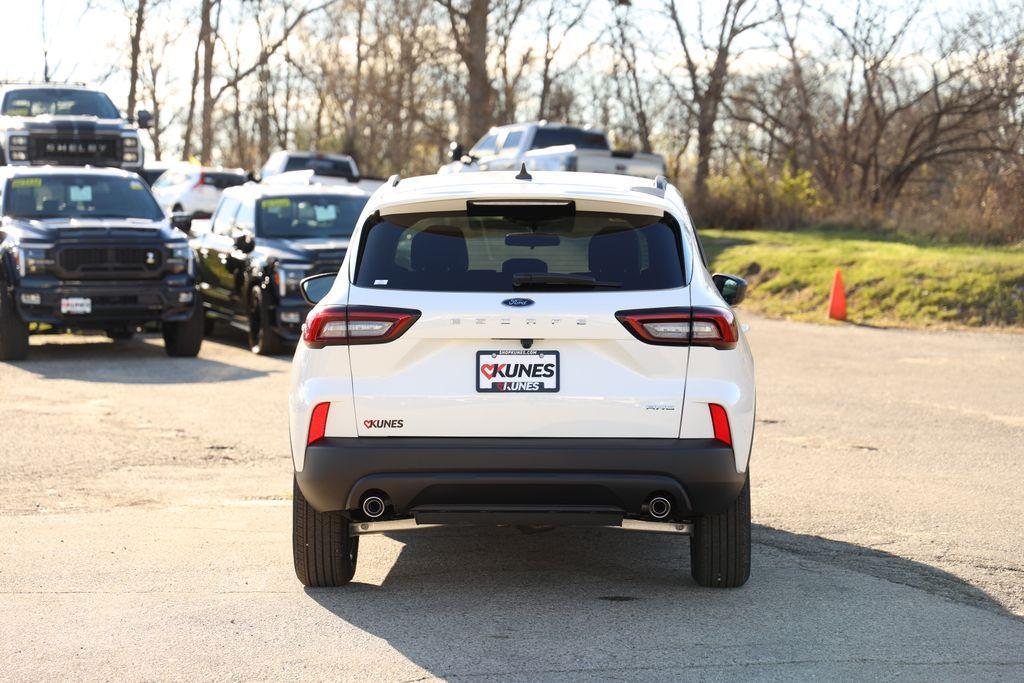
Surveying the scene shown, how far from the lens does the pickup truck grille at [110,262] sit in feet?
51.4

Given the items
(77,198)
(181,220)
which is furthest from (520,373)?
(77,198)

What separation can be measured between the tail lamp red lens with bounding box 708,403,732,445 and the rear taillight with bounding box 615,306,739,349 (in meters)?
0.25

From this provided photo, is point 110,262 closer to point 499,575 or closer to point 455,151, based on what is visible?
point 499,575

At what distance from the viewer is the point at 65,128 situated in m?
25.9

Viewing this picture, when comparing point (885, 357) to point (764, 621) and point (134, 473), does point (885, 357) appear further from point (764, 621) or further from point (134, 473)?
point (764, 621)

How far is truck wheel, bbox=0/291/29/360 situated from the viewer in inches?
615

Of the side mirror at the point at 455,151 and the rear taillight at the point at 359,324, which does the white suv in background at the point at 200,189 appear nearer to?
the side mirror at the point at 455,151

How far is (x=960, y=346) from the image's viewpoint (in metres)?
17.5

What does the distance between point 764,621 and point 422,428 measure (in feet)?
5.07

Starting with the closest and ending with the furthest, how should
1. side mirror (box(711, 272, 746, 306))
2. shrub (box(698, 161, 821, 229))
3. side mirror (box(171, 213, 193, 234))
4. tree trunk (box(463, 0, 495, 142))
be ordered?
side mirror (box(711, 272, 746, 306))
side mirror (box(171, 213, 193, 234))
shrub (box(698, 161, 821, 229))
tree trunk (box(463, 0, 495, 142))

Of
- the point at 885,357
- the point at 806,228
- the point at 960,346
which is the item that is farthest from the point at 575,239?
the point at 806,228

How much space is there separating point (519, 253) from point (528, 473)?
0.92 meters

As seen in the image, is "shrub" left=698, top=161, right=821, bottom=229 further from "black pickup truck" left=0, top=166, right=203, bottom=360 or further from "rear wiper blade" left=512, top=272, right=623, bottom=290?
"rear wiper blade" left=512, top=272, right=623, bottom=290

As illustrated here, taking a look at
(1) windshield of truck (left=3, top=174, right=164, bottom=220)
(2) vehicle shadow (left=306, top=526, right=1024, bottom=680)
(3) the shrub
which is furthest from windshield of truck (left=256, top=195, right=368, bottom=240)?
(3) the shrub
